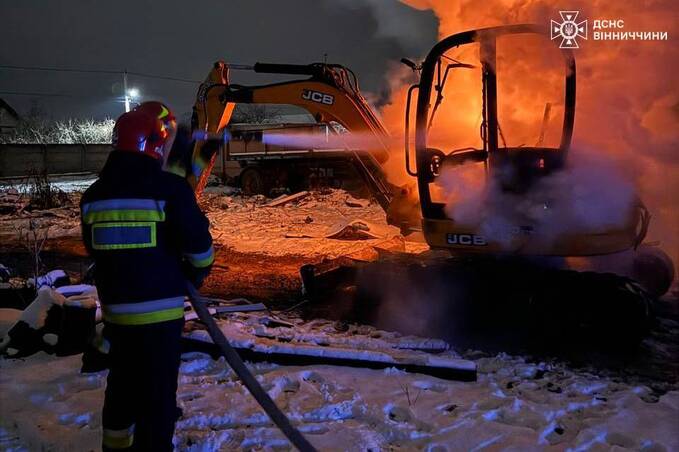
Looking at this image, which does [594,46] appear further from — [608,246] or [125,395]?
[125,395]

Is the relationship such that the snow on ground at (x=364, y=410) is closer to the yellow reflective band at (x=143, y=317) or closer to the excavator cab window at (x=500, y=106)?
the yellow reflective band at (x=143, y=317)

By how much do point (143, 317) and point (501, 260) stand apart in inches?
168

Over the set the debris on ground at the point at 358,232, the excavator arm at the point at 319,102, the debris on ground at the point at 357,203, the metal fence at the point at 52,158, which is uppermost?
the metal fence at the point at 52,158

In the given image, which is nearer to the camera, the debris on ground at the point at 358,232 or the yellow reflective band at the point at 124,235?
the yellow reflective band at the point at 124,235

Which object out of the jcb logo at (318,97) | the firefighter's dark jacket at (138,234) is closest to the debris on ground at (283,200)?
the jcb logo at (318,97)

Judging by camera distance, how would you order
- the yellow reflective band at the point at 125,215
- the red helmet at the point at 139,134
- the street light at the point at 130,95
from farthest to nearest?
the street light at the point at 130,95 < the red helmet at the point at 139,134 < the yellow reflective band at the point at 125,215

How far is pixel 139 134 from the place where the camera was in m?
2.57

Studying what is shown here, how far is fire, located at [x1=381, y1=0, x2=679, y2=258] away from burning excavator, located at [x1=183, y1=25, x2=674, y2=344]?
0.65ft

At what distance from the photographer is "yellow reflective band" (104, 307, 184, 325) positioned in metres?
2.46

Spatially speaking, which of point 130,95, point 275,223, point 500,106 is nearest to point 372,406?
point 500,106

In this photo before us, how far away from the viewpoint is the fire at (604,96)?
5895 mm

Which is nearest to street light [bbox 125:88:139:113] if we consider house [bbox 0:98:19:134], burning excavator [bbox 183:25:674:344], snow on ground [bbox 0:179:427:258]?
house [bbox 0:98:19:134]

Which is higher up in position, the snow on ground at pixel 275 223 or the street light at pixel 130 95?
the street light at pixel 130 95

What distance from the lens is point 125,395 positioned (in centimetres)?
260
